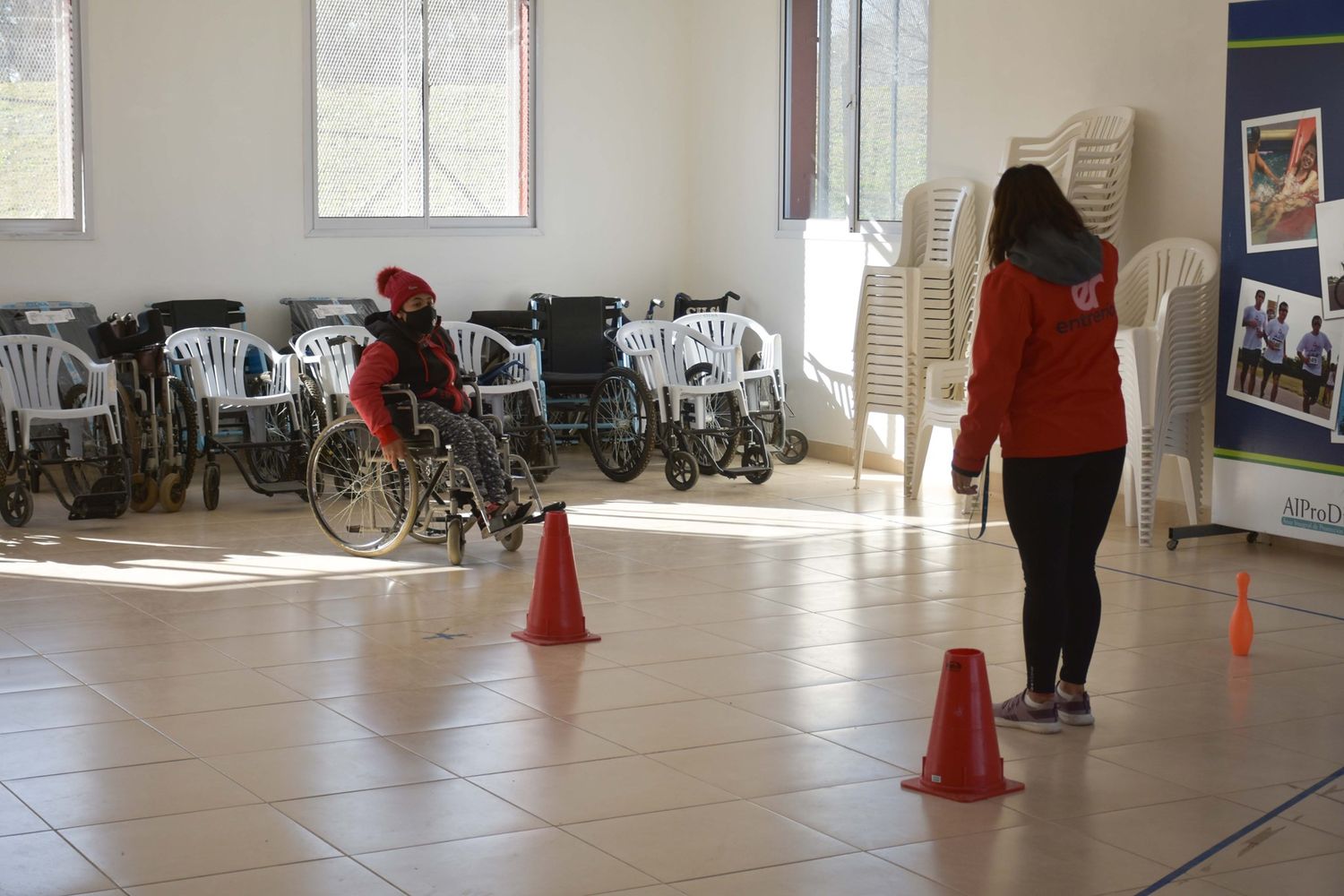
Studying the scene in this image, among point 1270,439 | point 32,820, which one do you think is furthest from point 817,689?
point 1270,439

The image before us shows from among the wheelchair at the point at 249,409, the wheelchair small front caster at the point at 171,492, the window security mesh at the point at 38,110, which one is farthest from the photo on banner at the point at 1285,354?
the window security mesh at the point at 38,110

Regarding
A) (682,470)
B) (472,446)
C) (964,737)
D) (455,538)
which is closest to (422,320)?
(472,446)

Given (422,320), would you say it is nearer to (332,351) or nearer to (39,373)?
(332,351)

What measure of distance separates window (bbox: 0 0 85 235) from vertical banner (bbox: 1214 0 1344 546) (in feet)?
20.3

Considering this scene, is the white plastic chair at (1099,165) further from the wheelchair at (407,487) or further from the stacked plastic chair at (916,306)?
the wheelchair at (407,487)

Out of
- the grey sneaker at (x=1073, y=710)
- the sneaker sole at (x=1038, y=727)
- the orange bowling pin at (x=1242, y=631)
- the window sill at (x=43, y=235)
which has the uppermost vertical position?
the window sill at (x=43, y=235)

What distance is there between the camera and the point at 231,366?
8484 millimetres

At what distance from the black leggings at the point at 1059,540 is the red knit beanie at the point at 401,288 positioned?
308 centimetres

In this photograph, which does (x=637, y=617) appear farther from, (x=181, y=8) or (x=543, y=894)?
(x=181, y=8)

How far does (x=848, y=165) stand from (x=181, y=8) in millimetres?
4006

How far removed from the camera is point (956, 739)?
12.4 feet

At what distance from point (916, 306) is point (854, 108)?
72.8 inches

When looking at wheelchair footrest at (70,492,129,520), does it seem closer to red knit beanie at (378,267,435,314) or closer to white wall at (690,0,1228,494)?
red knit beanie at (378,267,435,314)

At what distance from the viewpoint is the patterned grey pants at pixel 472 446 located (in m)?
6.49
